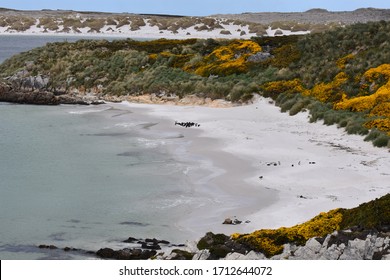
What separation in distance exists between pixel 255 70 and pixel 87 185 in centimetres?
2649

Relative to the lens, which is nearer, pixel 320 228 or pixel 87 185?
pixel 320 228

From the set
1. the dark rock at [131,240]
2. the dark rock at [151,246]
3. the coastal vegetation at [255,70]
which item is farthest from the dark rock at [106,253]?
the coastal vegetation at [255,70]

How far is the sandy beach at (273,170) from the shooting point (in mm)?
19062

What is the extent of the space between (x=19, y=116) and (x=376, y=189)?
2611cm

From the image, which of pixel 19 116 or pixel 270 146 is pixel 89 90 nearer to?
pixel 19 116

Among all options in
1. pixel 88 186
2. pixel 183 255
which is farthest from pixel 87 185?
pixel 183 255

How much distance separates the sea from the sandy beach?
81 centimetres

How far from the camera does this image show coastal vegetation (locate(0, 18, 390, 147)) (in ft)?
116

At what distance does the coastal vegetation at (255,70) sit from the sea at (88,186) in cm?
773

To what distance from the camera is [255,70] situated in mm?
47969

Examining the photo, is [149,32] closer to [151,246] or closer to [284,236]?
[151,246]

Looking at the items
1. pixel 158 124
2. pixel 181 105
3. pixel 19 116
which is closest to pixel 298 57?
pixel 181 105

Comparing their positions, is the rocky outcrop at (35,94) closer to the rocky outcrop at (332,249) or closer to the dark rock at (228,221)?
the dark rock at (228,221)

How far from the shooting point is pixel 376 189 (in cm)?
2077
